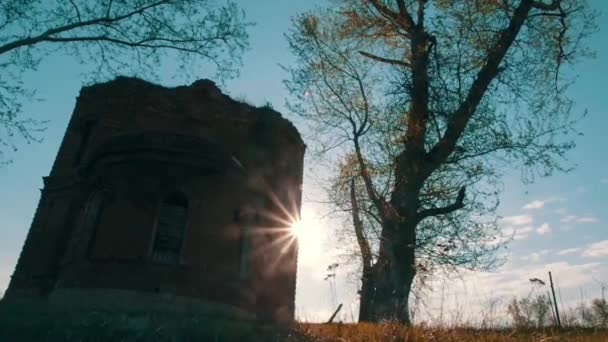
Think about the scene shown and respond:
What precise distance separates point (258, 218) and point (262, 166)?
102 inches

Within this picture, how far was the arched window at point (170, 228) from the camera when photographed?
52.6 feet

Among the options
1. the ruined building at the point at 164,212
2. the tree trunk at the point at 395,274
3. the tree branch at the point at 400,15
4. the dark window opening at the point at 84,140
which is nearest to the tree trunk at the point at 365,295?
the tree trunk at the point at 395,274

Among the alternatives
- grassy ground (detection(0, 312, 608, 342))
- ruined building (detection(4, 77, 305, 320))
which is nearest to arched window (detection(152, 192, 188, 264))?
ruined building (detection(4, 77, 305, 320))

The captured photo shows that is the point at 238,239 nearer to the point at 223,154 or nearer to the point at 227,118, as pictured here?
the point at 223,154

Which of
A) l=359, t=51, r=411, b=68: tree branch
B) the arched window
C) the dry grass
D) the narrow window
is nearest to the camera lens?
the dry grass

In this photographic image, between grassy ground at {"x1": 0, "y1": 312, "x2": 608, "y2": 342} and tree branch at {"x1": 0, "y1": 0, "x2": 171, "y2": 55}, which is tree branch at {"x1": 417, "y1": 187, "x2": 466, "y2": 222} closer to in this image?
grassy ground at {"x1": 0, "y1": 312, "x2": 608, "y2": 342}

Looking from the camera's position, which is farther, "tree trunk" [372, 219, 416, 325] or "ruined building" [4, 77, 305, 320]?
"ruined building" [4, 77, 305, 320]

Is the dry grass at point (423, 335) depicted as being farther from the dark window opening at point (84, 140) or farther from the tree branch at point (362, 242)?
the dark window opening at point (84, 140)

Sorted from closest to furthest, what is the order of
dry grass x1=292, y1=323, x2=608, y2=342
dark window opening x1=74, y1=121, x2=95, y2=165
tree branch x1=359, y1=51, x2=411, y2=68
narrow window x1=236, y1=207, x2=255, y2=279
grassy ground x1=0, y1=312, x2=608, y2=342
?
dry grass x1=292, y1=323, x2=608, y2=342 → grassy ground x1=0, y1=312, x2=608, y2=342 → tree branch x1=359, y1=51, x2=411, y2=68 → narrow window x1=236, y1=207, x2=255, y2=279 → dark window opening x1=74, y1=121, x2=95, y2=165

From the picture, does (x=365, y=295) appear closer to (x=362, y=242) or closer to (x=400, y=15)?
(x=362, y=242)

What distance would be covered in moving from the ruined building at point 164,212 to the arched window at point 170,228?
0.04 meters

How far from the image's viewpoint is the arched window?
16047 mm

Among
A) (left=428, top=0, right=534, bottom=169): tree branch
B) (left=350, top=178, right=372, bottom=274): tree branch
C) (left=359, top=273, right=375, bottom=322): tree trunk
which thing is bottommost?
(left=359, top=273, right=375, bottom=322): tree trunk

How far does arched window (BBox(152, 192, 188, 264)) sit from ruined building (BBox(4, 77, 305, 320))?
4 cm
